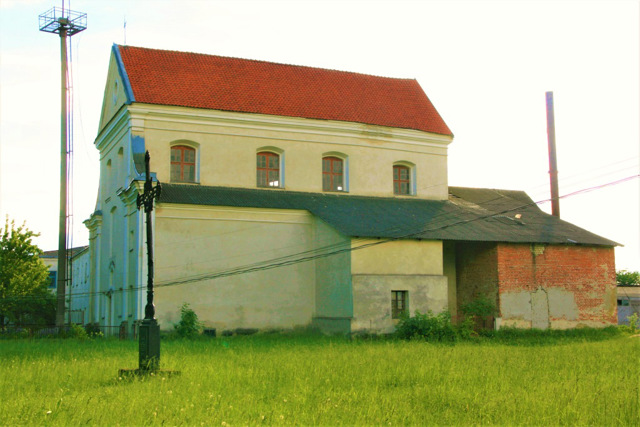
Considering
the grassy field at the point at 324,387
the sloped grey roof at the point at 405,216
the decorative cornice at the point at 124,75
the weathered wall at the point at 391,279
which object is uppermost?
the decorative cornice at the point at 124,75

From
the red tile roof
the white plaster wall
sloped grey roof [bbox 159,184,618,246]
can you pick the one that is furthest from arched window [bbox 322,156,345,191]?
the white plaster wall

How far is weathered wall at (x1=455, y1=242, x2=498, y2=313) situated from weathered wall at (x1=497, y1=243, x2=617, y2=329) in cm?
38

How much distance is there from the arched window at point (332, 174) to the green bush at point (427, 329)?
7527 mm

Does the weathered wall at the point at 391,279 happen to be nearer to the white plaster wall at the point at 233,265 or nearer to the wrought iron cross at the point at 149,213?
the white plaster wall at the point at 233,265

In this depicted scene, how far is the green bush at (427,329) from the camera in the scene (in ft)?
86.0

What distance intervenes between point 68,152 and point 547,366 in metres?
23.5

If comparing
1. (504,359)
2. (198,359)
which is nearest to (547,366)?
(504,359)

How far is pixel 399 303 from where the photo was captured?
27812 mm

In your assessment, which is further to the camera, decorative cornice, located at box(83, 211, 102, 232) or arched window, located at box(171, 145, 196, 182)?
decorative cornice, located at box(83, 211, 102, 232)

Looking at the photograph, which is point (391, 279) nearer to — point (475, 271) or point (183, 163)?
point (475, 271)

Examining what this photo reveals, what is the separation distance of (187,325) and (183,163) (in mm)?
6827

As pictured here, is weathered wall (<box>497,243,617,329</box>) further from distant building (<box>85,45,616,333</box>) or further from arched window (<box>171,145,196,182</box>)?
arched window (<box>171,145,196,182</box>)

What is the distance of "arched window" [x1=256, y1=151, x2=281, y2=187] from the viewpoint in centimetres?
3077

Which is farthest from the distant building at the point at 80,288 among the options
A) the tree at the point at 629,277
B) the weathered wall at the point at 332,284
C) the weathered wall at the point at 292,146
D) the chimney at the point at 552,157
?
the tree at the point at 629,277
